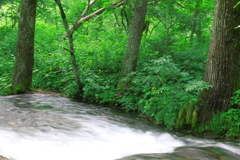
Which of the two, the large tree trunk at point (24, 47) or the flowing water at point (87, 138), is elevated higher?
the large tree trunk at point (24, 47)

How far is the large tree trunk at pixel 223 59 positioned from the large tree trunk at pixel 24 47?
5923 millimetres

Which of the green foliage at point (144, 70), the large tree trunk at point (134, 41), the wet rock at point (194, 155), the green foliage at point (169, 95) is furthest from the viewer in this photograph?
the large tree trunk at point (134, 41)

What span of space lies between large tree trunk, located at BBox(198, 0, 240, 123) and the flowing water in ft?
2.88

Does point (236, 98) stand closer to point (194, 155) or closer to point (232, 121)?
point (232, 121)

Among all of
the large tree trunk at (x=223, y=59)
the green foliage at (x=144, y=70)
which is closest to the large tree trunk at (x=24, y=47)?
the green foliage at (x=144, y=70)

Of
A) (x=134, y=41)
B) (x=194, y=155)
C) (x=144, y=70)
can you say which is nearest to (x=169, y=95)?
(x=144, y=70)

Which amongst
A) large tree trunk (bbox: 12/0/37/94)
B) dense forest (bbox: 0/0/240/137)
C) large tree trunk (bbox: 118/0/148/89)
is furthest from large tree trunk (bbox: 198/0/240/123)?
large tree trunk (bbox: 12/0/37/94)

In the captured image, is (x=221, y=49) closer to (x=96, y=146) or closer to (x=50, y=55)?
(x=96, y=146)

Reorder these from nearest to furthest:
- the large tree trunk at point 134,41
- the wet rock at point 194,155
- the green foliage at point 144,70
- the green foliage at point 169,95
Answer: the wet rock at point 194,155 → the green foliage at point 169,95 → the green foliage at point 144,70 → the large tree trunk at point 134,41

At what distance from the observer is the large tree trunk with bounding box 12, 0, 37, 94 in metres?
7.69

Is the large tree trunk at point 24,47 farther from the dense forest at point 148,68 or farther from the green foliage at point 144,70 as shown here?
the green foliage at point 144,70

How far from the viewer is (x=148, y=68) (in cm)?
628

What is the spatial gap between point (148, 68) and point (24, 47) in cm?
444

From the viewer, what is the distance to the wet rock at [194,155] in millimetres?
3242
